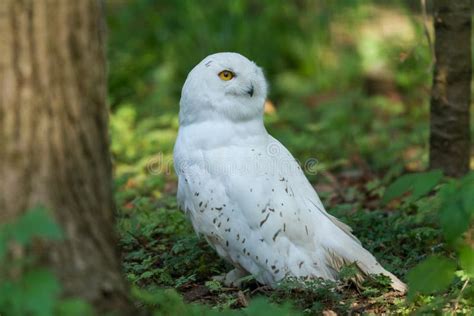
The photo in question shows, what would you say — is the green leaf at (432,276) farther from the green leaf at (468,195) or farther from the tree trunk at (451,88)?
the tree trunk at (451,88)

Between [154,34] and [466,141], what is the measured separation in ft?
17.9

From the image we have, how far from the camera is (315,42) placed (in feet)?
33.7

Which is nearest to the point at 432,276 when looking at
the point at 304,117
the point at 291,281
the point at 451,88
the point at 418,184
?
the point at 418,184

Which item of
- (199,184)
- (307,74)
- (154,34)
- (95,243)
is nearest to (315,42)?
(307,74)

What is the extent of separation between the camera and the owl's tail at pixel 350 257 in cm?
413

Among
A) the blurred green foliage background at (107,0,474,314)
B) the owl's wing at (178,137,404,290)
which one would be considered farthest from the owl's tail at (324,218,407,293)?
the blurred green foliage background at (107,0,474,314)

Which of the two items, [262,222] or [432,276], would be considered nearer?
[432,276]

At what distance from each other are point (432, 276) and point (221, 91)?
183cm

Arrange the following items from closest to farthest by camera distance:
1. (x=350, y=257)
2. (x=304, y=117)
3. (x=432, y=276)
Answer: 1. (x=432, y=276)
2. (x=350, y=257)
3. (x=304, y=117)

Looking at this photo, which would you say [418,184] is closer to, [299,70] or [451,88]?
[451,88]

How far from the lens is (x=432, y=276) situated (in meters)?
3.30

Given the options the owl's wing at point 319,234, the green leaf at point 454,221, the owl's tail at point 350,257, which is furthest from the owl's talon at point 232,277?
the green leaf at point 454,221

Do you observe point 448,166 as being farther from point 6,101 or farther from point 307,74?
point 307,74

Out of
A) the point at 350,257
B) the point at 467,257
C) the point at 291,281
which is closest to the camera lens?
the point at 467,257
